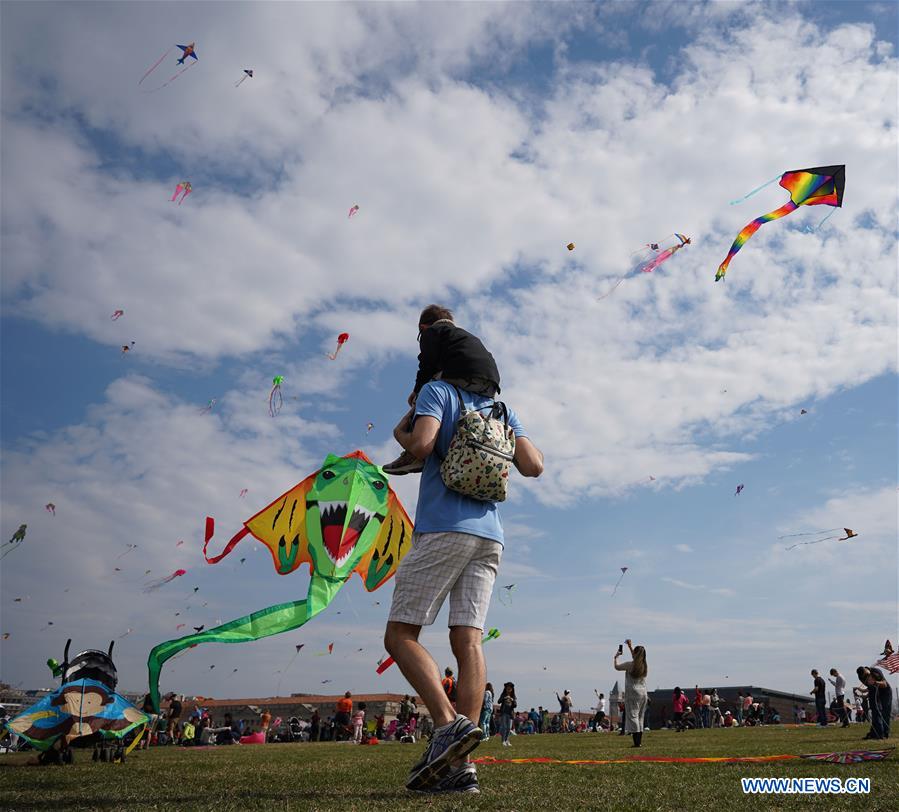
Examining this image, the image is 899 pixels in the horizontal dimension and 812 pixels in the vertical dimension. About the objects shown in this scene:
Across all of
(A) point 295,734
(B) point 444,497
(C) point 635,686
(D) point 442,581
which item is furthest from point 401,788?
(A) point 295,734

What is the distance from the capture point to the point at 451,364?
3900mm

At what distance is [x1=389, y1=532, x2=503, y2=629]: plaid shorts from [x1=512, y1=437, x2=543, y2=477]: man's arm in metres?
0.54

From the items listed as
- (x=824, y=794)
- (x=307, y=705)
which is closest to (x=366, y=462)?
(x=824, y=794)

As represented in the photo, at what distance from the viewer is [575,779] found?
420 cm

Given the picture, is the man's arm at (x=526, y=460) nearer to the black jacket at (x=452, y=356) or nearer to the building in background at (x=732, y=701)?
the black jacket at (x=452, y=356)

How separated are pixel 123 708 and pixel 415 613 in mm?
4405

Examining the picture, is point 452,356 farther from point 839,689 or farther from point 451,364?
point 839,689

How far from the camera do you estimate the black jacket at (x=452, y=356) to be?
12.8 feet

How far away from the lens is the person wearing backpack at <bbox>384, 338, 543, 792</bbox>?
3283mm

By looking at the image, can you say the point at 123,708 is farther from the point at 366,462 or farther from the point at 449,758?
the point at 366,462

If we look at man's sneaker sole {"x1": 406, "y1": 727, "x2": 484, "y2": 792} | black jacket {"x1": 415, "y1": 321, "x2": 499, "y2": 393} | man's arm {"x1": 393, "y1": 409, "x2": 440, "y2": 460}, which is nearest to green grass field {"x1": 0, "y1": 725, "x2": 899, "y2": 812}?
man's sneaker sole {"x1": 406, "y1": 727, "x2": 484, "y2": 792}

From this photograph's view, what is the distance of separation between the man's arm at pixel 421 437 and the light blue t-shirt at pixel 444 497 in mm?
39

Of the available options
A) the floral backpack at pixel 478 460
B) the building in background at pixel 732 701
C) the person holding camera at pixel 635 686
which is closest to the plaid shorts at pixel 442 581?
the floral backpack at pixel 478 460

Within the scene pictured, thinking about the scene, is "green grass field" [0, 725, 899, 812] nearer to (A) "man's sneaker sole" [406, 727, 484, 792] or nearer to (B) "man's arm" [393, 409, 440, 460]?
(A) "man's sneaker sole" [406, 727, 484, 792]
